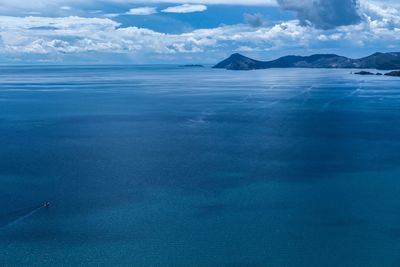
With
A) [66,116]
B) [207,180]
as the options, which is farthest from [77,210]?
[66,116]

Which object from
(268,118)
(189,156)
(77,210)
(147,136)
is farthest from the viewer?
(268,118)

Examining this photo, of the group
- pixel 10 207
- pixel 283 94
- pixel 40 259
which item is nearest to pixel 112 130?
pixel 10 207

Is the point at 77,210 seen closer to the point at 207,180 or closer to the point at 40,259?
the point at 40,259

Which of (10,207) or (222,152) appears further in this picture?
(222,152)

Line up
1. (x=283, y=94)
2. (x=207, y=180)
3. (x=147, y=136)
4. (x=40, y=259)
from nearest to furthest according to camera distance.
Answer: (x=40, y=259), (x=207, y=180), (x=147, y=136), (x=283, y=94)

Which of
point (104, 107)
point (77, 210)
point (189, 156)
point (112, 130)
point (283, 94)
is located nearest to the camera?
point (77, 210)

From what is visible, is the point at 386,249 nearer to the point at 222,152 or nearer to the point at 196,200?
the point at 196,200
